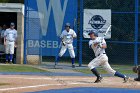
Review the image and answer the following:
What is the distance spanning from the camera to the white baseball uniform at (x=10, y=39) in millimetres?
22969

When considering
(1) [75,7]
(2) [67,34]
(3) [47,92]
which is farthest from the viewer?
(1) [75,7]

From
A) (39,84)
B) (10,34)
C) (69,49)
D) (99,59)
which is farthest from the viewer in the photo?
(10,34)

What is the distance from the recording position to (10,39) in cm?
2308

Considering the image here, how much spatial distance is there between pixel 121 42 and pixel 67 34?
2.89 metres

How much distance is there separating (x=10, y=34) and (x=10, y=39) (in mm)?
255

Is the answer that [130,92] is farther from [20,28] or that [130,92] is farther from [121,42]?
[20,28]

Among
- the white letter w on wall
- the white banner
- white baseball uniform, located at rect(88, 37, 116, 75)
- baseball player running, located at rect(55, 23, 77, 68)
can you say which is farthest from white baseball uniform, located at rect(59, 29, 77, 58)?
white baseball uniform, located at rect(88, 37, 116, 75)

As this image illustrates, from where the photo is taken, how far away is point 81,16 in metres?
23.3

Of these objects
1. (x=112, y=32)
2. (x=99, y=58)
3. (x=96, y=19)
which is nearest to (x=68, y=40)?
(x=96, y=19)

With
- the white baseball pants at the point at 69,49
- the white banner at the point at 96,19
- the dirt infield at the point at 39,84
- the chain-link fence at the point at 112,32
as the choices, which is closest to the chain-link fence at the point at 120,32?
the chain-link fence at the point at 112,32

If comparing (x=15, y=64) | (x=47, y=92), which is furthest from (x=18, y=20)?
(x=47, y=92)

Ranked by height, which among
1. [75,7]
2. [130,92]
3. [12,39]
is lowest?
[130,92]

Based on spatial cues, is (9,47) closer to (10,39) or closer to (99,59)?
(10,39)

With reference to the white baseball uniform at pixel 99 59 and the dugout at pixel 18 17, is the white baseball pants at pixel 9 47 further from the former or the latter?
the white baseball uniform at pixel 99 59
